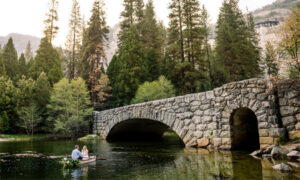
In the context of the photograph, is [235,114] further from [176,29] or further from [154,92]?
[176,29]

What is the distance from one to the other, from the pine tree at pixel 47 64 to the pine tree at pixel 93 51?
4301mm

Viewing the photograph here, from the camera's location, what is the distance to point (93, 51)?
32938mm

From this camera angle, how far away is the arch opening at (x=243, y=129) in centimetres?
1106

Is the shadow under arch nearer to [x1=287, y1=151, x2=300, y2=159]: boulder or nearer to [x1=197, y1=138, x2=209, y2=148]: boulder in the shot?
[x1=197, y1=138, x2=209, y2=148]: boulder

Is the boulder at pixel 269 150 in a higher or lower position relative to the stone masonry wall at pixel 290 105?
lower

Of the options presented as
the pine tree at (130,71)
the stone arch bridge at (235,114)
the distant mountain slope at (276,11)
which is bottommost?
the stone arch bridge at (235,114)

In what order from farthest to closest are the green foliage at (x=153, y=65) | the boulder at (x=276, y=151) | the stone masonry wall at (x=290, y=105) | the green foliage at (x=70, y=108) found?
the green foliage at (x=153, y=65) < the green foliage at (x=70, y=108) < the stone masonry wall at (x=290, y=105) < the boulder at (x=276, y=151)

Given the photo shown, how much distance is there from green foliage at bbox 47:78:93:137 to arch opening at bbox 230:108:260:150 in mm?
17376

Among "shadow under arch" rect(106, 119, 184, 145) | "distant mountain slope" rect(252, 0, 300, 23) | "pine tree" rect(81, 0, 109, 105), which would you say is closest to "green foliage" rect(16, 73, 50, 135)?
"pine tree" rect(81, 0, 109, 105)

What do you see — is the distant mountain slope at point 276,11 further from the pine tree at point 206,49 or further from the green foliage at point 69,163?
the green foliage at point 69,163

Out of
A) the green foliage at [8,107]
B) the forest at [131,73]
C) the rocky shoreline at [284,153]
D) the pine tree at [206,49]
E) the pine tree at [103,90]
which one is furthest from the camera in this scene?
the pine tree at [103,90]

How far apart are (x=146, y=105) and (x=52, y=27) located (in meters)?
29.7

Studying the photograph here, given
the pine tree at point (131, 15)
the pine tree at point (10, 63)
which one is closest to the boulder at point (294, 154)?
the pine tree at point (131, 15)

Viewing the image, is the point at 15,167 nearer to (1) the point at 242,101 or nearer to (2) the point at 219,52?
(1) the point at 242,101
